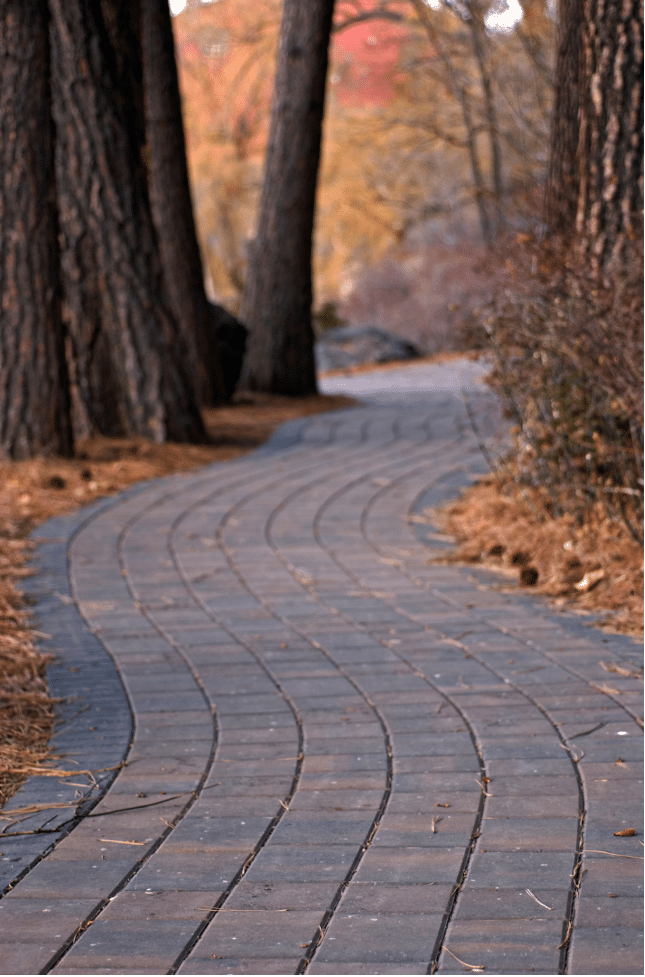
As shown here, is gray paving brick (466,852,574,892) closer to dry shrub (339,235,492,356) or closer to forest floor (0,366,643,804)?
forest floor (0,366,643,804)

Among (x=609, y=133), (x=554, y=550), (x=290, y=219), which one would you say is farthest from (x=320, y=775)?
(x=290, y=219)

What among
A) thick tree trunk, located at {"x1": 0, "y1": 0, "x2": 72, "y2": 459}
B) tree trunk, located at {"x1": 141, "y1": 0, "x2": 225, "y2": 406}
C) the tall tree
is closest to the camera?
the tall tree

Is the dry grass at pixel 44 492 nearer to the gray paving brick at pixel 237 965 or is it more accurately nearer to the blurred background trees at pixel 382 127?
the gray paving brick at pixel 237 965

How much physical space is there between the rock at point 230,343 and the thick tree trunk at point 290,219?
359 mm

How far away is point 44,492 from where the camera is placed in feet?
20.6

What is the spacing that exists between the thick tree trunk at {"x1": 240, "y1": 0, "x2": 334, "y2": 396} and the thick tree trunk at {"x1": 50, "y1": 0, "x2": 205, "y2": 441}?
9.52 ft

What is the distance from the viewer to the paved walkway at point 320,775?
6.77ft

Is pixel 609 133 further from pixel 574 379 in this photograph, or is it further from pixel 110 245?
pixel 110 245

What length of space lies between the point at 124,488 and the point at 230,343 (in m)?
4.88

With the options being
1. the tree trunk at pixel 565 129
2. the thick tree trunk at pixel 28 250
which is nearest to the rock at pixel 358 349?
the thick tree trunk at pixel 28 250

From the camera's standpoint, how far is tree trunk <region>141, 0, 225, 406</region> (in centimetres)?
936

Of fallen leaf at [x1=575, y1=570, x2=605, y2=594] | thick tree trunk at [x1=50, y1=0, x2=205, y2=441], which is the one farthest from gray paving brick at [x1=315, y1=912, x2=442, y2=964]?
thick tree trunk at [x1=50, y1=0, x2=205, y2=441]

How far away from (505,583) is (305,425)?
4577mm

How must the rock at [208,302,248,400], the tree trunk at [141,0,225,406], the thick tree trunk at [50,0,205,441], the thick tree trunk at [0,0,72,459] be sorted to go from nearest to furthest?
the thick tree trunk at [0,0,72,459] → the thick tree trunk at [50,0,205,441] → the tree trunk at [141,0,225,406] → the rock at [208,302,248,400]
